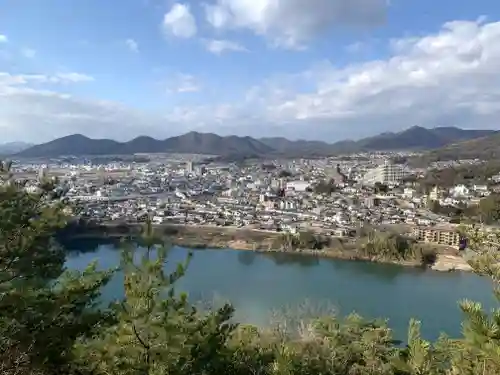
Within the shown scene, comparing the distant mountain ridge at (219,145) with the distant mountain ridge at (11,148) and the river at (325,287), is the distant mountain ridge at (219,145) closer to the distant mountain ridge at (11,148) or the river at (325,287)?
the distant mountain ridge at (11,148)

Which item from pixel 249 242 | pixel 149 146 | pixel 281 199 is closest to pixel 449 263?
pixel 249 242

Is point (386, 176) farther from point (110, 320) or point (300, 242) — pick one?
point (110, 320)

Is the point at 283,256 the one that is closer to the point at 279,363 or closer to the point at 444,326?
the point at 444,326

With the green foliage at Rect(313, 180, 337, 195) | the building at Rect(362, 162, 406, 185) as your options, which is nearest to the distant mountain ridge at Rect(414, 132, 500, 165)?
the building at Rect(362, 162, 406, 185)

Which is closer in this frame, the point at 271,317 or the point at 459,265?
the point at 271,317

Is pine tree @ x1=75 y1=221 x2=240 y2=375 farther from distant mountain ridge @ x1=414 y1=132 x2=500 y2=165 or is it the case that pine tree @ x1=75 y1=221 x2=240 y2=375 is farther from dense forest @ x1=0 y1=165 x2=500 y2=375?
distant mountain ridge @ x1=414 y1=132 x2=500 y2=165

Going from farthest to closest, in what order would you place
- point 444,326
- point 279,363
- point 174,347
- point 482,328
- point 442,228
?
point 442,228 < point 444,326 < point 279,363 < point 174,347 < point 482,328

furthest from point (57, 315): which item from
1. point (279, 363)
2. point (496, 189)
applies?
point (496, 189)
